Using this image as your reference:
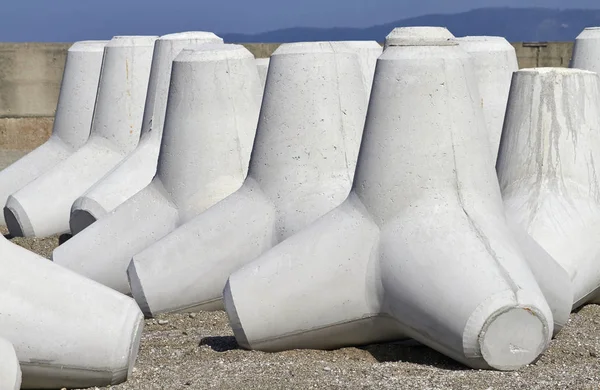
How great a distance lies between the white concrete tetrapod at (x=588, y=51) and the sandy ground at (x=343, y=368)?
3.45m

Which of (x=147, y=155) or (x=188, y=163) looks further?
(x=147, y=155)

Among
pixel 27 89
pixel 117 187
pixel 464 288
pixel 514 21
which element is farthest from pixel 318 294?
pixel 514 21

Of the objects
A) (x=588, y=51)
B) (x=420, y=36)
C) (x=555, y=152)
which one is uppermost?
(x=420, y=36)

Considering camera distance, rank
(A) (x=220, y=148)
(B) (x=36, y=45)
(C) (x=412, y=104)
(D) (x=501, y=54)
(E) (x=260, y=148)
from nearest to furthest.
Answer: (C) (x=412, y=104) < (E) (x=260, y=148) < (A) (x=220, y=148) < (D) (x=501, y=54) < (B) (x=36, y=45)

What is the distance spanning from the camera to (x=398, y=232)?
5055 millimetres

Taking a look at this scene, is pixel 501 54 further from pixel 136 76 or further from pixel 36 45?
pixel 36 45

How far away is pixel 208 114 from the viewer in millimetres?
6992

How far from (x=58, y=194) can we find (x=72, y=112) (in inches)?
42.7

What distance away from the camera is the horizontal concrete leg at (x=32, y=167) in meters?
10.2

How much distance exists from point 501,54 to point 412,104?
278cm

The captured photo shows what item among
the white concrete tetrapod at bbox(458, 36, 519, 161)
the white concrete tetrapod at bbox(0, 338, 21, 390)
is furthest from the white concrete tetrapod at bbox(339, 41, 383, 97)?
the white concrete tetrapod at bbox(0, 338, 21, 390)

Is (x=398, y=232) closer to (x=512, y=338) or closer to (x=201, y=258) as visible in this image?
(x=512, y=338)

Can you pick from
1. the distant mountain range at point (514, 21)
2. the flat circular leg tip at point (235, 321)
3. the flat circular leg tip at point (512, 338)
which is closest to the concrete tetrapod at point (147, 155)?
the flat circular leg tip at point (235, 321)

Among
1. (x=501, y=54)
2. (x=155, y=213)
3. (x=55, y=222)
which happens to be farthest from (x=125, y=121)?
(x=501, y=54)
